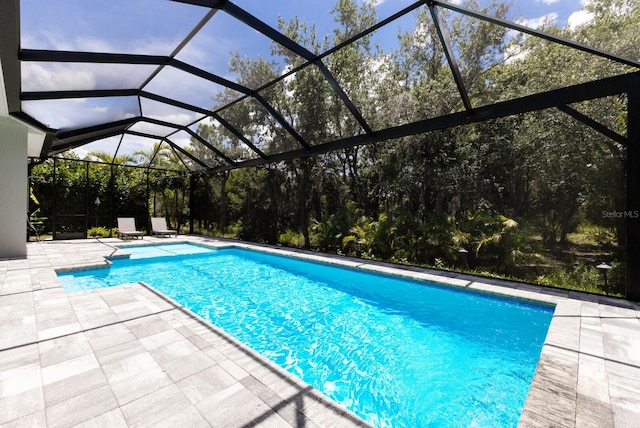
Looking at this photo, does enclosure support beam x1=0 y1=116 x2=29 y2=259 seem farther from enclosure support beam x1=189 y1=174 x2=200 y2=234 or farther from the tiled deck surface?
enclosure support beam x1=189 y1=174 x2=200 y2=234

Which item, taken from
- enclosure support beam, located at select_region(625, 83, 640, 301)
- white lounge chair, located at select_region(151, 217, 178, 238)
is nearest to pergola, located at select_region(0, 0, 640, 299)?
enclosure support beam, located at select_region(625, 83, 640, 301)

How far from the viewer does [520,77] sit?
6590mm

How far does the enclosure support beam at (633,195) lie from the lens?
4.66 meters

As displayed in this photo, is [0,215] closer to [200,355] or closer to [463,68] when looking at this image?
[200,355]

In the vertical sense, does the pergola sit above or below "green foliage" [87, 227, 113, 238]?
above

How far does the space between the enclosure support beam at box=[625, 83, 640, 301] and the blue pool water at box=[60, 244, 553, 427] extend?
155cm

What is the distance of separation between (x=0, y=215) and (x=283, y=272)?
733 centimetres

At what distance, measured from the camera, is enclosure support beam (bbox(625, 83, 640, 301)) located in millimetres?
4656

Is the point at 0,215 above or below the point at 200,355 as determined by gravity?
above

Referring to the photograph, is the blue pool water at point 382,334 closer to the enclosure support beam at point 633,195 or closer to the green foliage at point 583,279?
the enclosure support beam at point 633,195

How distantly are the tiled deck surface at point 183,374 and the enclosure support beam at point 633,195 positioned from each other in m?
0.72

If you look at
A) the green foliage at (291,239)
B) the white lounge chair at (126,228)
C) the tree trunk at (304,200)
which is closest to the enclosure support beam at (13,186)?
the white lounge chair at (126,228)

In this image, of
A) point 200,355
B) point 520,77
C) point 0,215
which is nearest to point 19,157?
point 0,215

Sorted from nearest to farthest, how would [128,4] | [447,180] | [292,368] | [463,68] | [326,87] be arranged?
1. [292,368]
2. [128,4]
3. [463,68]
4. [447,180]
5. [326,87]
